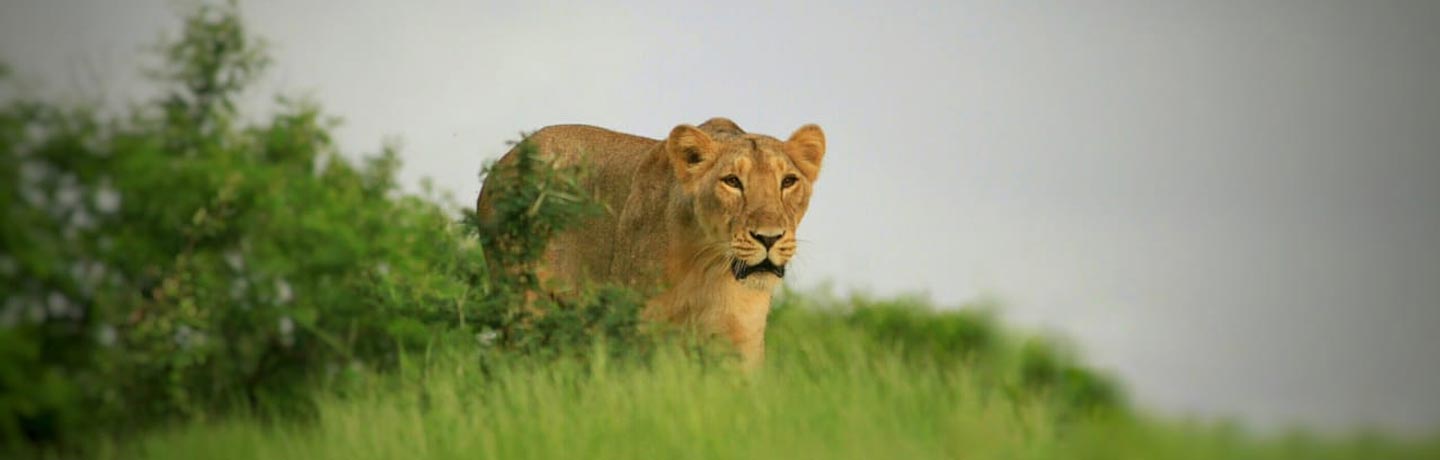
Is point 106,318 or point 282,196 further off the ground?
point 282,196

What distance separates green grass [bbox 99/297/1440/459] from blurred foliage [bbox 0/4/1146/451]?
0.60 ft

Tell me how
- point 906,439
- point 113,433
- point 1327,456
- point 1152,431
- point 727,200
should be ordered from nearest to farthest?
point 1327,456 → point 1152,431 → point 906,439 → point 113,433 → point 727,200

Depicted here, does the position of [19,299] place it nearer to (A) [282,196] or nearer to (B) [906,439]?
(A) [282,196]

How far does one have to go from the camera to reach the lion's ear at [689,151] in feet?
41.7

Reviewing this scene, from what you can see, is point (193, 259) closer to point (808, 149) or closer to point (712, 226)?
point (712, 226)

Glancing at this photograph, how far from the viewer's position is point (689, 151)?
12844 millimetres

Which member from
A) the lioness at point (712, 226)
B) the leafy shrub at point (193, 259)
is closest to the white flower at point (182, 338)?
the leafy shrub at point (193, 259)

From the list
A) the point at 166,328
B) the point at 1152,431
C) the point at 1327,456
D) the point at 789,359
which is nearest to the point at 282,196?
the point at 166,328

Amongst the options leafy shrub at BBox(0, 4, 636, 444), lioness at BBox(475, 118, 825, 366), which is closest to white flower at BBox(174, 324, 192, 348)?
leafy shrub at BBox(0, 4, 636, 444)

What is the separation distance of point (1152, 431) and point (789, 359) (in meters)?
3.97

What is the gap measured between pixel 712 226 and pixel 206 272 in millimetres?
3324

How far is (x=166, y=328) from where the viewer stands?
35.3ft

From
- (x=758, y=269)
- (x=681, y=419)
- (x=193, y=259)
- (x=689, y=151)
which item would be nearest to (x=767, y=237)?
(x=758, y=269)

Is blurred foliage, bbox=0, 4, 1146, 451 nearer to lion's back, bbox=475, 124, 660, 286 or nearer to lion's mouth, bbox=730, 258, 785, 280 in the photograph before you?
lion's mouth, bbox=730, 258, 785, 280
